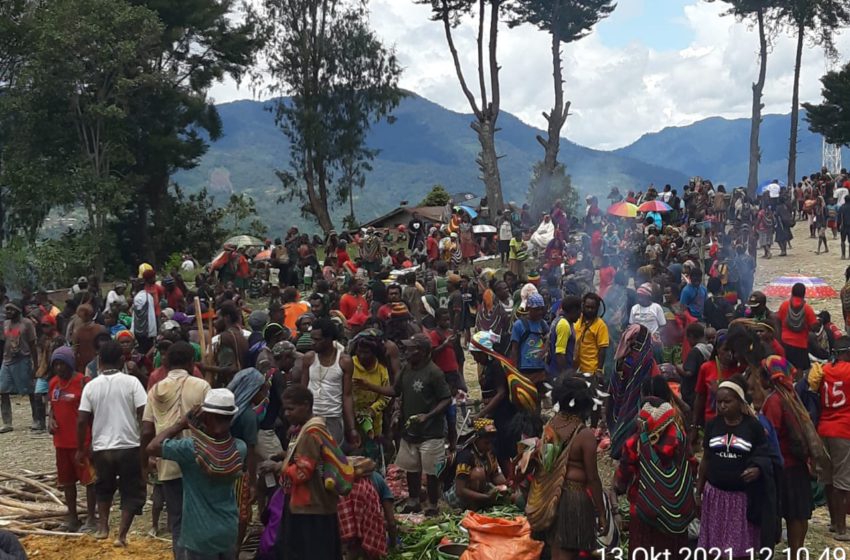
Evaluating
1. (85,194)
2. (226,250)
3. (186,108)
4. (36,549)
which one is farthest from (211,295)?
(186,108)

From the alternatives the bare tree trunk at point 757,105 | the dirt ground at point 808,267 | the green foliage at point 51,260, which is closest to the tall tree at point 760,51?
the bare tree trunk at point 757,105

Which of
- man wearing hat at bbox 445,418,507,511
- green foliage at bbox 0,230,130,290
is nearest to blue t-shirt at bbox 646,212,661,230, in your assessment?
man wearing hat at bbox 445,418,507,511

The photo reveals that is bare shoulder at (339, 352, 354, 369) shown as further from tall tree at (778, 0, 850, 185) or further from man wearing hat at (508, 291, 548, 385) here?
tall tree at (778, 0, 850, 185)

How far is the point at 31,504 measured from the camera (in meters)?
8.62

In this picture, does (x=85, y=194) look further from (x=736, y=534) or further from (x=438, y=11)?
(x=736, y=534)

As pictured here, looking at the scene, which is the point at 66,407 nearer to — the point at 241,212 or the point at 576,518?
the point at 576,518

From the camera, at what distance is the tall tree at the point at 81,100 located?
26375mm

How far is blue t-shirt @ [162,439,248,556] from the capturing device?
18.3ft

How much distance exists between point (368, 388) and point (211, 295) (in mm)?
8079

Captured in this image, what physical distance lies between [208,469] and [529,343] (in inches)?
168

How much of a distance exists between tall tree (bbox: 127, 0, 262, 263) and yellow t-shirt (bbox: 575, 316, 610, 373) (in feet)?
78.0

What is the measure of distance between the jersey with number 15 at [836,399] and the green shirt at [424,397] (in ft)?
9.75

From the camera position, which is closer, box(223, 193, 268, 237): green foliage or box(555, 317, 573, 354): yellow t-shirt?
box(555, 317, 573, 354): yellow t-shirt

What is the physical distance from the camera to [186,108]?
3228 centimetres
